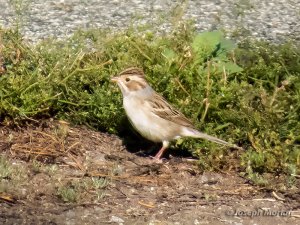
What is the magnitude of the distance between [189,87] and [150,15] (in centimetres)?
242

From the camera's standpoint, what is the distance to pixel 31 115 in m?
8.27

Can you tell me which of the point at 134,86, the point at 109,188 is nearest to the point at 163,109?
the point at 134,86

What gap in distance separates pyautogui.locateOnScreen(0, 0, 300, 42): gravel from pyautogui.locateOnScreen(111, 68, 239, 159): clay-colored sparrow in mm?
1712

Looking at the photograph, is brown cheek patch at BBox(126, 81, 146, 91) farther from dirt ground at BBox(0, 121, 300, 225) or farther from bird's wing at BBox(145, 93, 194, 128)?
dirt ground at BBox(0, 121, 300, 225)

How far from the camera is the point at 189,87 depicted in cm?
852

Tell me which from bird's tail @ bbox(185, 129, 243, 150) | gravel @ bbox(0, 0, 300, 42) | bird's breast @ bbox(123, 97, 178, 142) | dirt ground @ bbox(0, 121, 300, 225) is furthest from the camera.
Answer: gravel @ bbox(0, 0, 300, 42)

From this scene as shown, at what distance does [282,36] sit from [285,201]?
131 inches

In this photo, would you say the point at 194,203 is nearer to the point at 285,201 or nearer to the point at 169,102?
the point at 285,201

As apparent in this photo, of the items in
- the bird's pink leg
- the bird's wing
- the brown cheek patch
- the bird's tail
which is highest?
the brown cheek patch

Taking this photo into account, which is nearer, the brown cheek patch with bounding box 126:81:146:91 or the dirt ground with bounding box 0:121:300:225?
the dirt ground with bounding box 0:121:300:225

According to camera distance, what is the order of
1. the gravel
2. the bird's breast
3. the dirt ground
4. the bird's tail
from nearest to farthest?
the dirt ground < the bird's tail < the bird's breast < the gravel

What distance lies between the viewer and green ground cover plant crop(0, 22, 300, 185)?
26.4 feet

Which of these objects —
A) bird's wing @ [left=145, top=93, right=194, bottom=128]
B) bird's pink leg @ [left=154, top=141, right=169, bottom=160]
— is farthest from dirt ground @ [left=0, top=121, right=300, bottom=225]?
bird's wing @ [left=145, top=93, right=194, bottom=128]

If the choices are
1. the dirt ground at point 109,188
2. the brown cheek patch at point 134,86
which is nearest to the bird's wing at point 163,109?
the brown cheek patch at point 134,86
